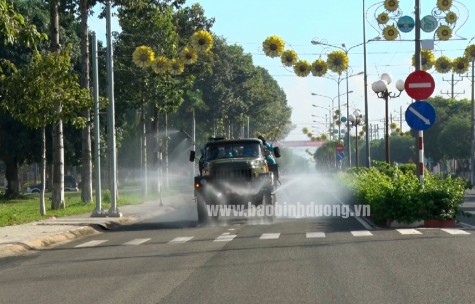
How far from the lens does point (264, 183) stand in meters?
28.2

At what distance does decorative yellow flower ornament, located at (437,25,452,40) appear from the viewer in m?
30.4

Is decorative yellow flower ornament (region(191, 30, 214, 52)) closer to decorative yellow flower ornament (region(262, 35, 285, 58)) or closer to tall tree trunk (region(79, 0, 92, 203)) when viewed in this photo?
decorative yellow flower ornament (region(262, 35, 285, 58))

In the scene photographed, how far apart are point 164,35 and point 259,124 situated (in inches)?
2909

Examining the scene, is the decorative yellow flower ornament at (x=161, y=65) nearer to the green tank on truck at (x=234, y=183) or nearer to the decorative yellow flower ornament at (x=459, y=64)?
the green tank on truck at (x=234, y=183)

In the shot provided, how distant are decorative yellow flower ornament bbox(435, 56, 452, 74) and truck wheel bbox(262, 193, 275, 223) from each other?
1033 centimetres

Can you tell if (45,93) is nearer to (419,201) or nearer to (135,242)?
(135,242)

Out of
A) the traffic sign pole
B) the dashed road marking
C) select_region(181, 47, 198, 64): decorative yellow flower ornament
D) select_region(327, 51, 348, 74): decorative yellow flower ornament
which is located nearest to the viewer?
the dashed road marking

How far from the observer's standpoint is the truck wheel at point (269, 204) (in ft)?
93.0

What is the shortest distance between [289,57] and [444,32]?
7.05 meters

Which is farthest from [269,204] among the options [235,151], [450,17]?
[450,17]

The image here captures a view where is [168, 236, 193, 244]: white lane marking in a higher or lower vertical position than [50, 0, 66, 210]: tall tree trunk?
lower

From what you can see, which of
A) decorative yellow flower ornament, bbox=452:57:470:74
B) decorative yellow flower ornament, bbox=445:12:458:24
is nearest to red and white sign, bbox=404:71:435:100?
decorative yellow flower ornament, bbox=445:12:458:24

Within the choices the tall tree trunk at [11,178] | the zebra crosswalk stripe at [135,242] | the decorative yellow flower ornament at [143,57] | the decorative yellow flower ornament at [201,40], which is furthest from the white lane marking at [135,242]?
the tall tree trunk at [11,178]

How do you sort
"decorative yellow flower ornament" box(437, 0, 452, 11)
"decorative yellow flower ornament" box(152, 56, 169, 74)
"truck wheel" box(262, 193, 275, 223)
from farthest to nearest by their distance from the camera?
"decorative yellow flower ornament" box(152, 56, 169, 74) < "decorative yellow flower ornament" box(437, 0, 452, 11) < "truck wheel" box(262, 193, 275, 223)
